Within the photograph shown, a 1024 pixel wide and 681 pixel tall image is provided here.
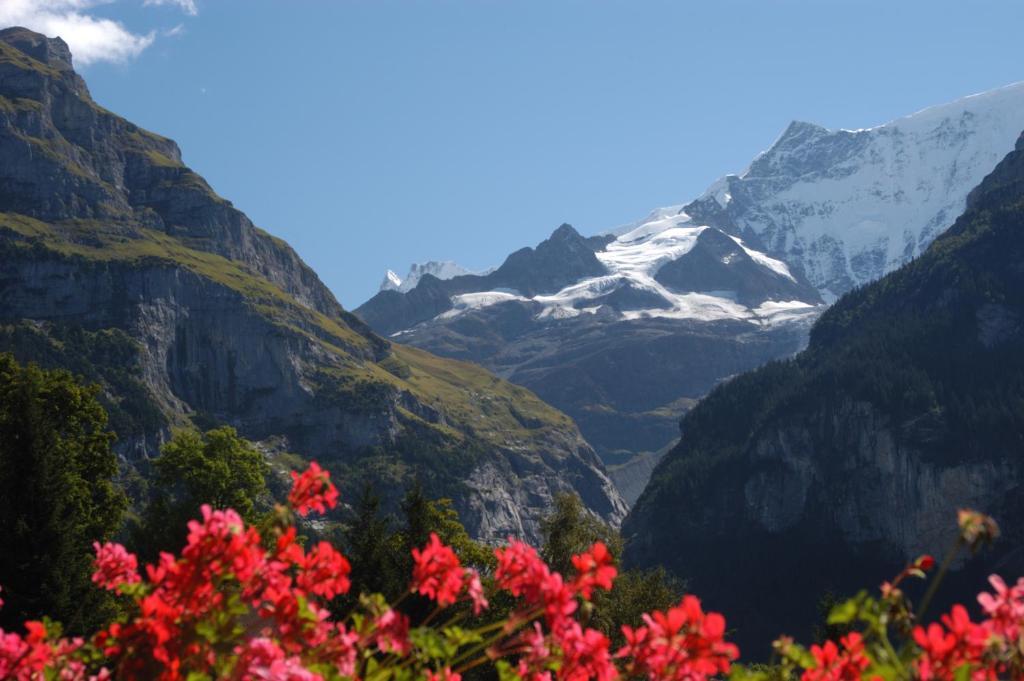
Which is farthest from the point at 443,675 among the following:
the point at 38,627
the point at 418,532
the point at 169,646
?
the point at 418,532

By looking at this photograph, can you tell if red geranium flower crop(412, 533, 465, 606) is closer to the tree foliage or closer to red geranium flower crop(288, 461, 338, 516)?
red geranium flower crop(288, 461, 338, 516)

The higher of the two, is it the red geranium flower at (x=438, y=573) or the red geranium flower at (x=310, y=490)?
the red geranium flower at (x=310, y=490)

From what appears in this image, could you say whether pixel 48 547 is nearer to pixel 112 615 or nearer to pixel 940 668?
pixel 112 615

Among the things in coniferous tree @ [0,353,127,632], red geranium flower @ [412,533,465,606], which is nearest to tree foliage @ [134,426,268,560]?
coniferous tree @ [0,353,127,632]

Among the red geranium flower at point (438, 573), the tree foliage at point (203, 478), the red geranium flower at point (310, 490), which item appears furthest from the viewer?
the tree foliage at point (203, 478)

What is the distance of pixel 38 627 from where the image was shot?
691 centimetres

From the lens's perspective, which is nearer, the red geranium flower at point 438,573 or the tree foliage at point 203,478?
the red geranium flower at point 438,573

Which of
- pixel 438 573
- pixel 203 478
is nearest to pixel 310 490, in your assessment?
pixel 438 573

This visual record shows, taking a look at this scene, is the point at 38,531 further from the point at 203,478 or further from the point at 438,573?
the point at 438,573

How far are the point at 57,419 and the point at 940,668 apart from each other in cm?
5875

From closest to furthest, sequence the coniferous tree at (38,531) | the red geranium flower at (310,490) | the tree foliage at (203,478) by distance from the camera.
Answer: the red geranium flower at (310,490), the coniferous tree at (38,531), the tree foliage at (203,478)

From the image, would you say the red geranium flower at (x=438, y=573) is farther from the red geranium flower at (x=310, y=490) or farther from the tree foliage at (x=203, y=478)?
the tree foliage at (x=203, y=478)

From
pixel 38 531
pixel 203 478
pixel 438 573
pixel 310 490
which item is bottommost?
pixel 438 573

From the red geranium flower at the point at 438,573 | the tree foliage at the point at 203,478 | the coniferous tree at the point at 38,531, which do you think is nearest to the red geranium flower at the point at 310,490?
the red geranium flower at the point at 438,573
